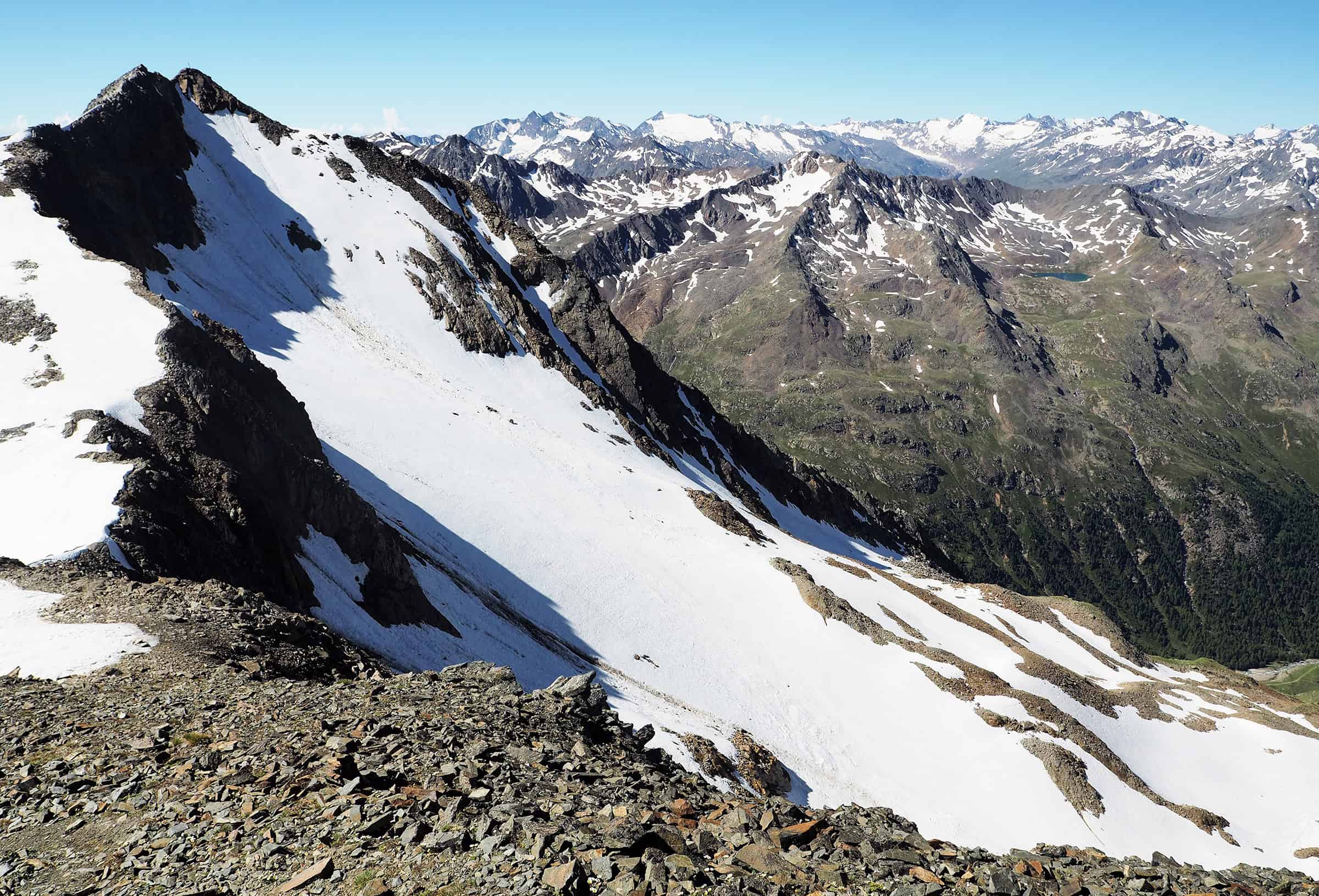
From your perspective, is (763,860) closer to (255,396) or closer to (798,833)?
(798,833)

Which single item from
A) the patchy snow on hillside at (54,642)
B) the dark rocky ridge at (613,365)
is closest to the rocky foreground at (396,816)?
the patchy snow on hillside at (54,642)

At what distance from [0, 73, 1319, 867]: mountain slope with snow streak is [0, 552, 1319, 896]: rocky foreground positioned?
20435mm

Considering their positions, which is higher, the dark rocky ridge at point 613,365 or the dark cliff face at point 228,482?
the dark rocky ridge at point 613,365

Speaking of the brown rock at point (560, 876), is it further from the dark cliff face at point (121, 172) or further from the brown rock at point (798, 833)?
the dark cliff face at point (121, 172)

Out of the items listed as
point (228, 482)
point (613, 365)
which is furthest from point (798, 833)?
point (613, 365)

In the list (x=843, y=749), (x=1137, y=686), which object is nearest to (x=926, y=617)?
(x=1137, y=686)

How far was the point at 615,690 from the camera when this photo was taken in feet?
156

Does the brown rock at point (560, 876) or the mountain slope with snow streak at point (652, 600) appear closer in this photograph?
the brown rock at point (560, 876)

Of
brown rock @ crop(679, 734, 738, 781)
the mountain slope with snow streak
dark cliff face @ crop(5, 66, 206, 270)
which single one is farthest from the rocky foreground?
dark cliff face @ crop(5, 66, 206, 270)

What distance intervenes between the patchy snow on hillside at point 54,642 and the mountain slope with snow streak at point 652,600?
581 inches

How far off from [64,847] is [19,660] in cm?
1211

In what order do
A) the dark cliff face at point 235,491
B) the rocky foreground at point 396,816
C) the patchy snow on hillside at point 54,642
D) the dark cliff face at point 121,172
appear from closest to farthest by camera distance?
the rocky foreground at point 396,816
the patchy snow on hillside at point 54,642
the dark cliff face at point 235,491
the dark cliff face at point 121,172

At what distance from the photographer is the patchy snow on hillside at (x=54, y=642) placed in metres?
20.3

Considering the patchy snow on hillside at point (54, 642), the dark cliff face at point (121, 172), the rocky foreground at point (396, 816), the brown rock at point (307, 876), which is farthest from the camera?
the dark cliff face at point (121, 172)
